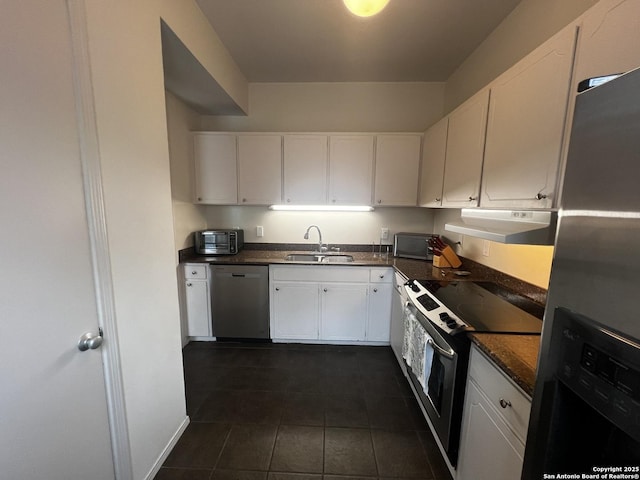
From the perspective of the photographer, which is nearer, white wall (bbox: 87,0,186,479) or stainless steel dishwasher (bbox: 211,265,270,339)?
white wall (bbox: 87,0,186,479)

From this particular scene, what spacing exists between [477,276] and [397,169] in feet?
4.44

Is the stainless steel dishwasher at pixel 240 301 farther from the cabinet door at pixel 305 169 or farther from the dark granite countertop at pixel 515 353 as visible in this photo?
the dark granite countertop at pixel 515 353

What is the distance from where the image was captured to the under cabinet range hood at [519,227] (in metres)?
1.12

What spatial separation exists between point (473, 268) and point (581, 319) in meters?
1.94

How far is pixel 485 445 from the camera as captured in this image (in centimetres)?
109

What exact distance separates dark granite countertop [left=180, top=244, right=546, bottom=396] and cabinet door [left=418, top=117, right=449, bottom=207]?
64 centimetres

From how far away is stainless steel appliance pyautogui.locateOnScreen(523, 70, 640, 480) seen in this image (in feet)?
1.47

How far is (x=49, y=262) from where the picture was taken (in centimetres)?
89

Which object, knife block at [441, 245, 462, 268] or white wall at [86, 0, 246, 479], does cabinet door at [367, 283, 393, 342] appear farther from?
white wall at [86, 0, 246, 479]

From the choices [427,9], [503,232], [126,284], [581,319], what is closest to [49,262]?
[126,284]

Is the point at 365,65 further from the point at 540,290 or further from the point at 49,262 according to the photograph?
the point at 49,262

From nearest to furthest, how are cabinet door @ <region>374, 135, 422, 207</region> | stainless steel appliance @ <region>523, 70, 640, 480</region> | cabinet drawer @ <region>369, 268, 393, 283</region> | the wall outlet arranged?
stainless steel appliance @ <region>523, 70, 640, 480</region> < the wall outlet < cabinet drawer @ <region>369, 268, 393, 283</region> < cabinet door @ <region>374, 135, 422, 207</region>

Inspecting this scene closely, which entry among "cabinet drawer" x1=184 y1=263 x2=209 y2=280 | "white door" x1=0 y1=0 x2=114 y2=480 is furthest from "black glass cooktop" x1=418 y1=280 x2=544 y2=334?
"cabinet drawer" x1=184 y1=263 x2=209 y2=280

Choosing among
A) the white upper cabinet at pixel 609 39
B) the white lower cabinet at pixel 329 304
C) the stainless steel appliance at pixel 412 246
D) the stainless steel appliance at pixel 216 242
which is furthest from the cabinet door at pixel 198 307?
the white upper cabinet at pixel 609 39
